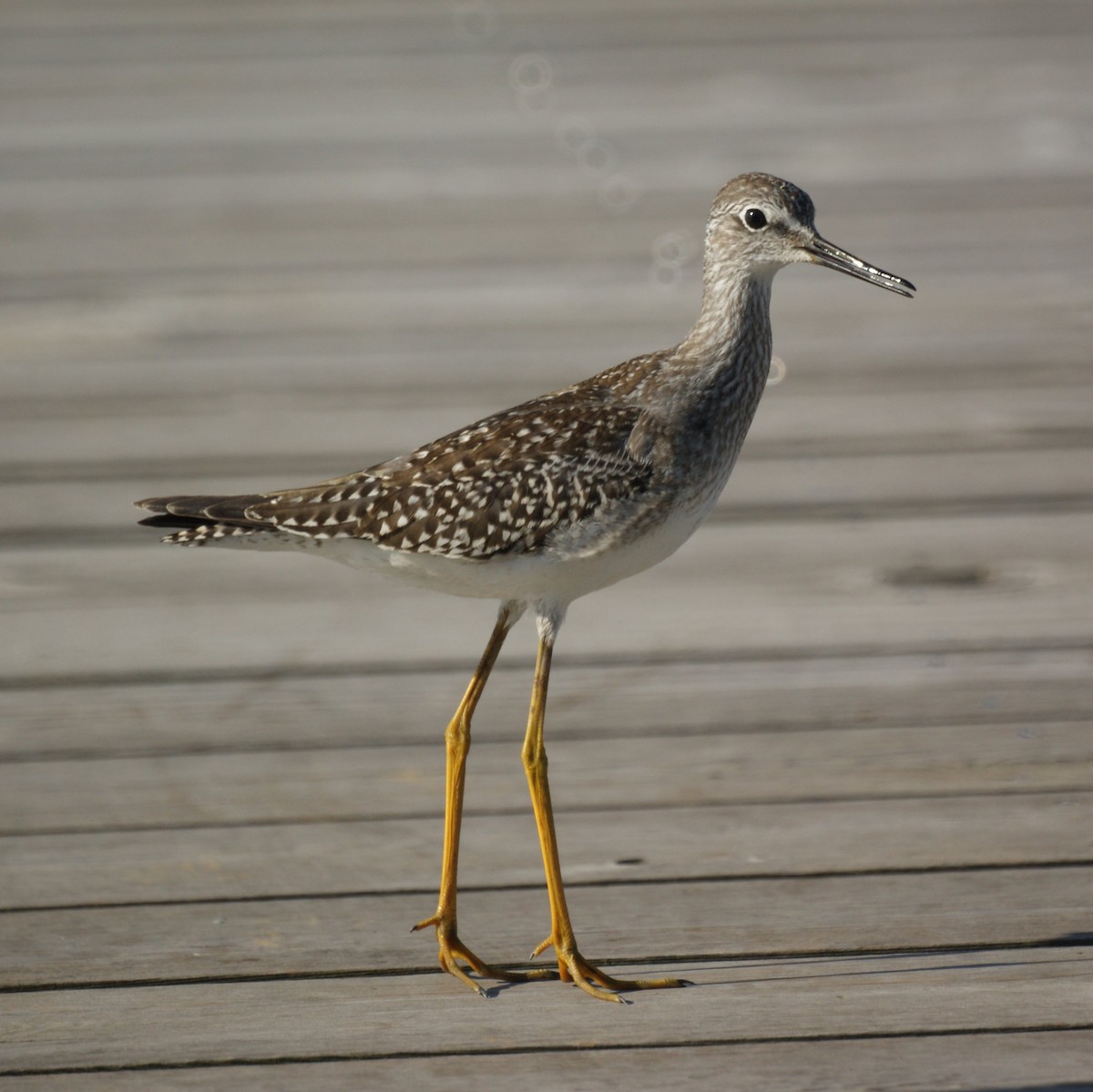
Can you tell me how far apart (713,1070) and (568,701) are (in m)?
1.62

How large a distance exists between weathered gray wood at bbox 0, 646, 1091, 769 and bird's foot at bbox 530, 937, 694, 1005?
1063mm

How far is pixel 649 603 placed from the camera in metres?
5.10

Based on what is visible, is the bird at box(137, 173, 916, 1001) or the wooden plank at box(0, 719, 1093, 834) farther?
the wooden plank at box(0, 719, 1093, 834)

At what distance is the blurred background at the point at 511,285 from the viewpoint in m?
5.11

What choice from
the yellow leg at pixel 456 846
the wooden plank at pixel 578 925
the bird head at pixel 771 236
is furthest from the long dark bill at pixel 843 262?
the wooden plank at pixel 578 925

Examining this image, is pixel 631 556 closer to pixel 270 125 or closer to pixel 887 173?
pixel 887 173

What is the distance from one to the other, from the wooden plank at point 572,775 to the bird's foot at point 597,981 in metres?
0.73

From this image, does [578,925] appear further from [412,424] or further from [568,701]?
[412,424]

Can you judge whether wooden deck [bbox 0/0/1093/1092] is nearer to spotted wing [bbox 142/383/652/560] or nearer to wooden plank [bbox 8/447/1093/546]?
wooden plank [bbox 8/447/1093/546]

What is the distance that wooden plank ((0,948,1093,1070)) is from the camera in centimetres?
312

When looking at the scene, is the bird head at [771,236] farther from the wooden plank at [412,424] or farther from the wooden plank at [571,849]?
the wooden plank at [412,424]

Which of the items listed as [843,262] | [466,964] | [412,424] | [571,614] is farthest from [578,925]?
[412,424]

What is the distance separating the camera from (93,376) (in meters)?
6.61

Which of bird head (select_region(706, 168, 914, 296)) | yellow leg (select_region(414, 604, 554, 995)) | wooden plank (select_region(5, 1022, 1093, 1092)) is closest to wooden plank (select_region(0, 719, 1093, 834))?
yellow leg (select_region(414, 604, 554, 995))
